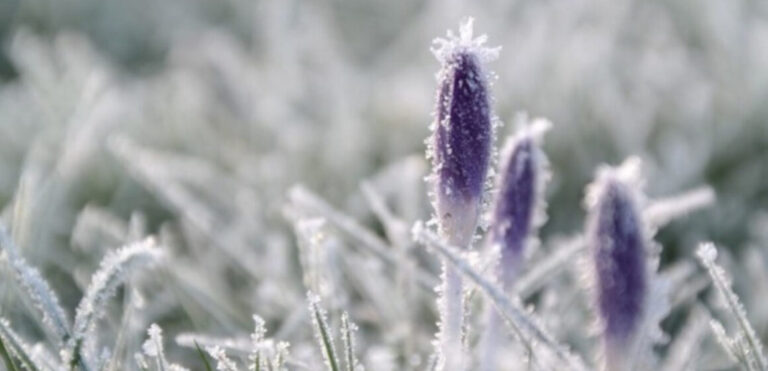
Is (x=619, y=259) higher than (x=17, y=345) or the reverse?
the reverse

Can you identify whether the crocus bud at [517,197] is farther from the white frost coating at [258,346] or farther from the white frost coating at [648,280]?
the white frost coating at [258,346]

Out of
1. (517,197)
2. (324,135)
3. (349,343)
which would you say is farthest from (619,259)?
(324,135)

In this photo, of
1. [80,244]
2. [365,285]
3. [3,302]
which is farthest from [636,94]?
[3,302]

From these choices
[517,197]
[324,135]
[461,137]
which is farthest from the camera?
[324,135]

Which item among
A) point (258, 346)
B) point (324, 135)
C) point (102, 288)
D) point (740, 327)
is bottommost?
point (740, 327)

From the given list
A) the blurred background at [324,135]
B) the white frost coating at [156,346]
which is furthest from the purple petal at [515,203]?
the blurred background at [324,135]

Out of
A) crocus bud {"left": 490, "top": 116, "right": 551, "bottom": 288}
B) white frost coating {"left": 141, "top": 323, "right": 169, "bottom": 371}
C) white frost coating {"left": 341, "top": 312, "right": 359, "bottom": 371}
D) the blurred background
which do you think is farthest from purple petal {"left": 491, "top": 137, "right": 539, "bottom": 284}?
the blurred background

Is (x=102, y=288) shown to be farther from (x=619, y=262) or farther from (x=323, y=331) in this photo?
(x=619, y=262)
